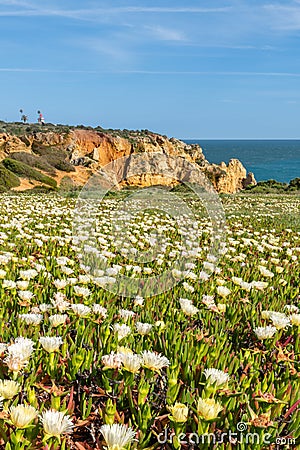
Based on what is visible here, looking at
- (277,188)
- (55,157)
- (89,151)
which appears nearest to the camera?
(277,188)

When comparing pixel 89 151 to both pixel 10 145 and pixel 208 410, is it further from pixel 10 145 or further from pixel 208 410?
pixel 208 410

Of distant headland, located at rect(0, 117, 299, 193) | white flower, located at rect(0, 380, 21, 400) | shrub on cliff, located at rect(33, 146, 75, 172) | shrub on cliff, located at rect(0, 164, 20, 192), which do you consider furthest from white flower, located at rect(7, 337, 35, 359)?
shrub on cliff, located at rect(33, 146, 75, 172)

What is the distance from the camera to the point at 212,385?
5.77 ft

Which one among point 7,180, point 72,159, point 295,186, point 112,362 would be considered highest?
point 72,159

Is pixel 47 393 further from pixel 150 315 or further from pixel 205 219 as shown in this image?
pixel 205 219

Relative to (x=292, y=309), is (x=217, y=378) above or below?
above

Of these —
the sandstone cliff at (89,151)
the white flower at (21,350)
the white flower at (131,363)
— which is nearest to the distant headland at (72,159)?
the sandstone cliff at (89,151)

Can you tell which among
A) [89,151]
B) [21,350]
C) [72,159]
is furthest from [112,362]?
[89,151]

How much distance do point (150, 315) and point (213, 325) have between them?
0.39m

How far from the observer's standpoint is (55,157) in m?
37.4

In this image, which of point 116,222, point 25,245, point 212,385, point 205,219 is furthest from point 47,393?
point 205,219

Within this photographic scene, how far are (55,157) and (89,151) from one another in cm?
869

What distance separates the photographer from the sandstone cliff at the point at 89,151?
35750mm

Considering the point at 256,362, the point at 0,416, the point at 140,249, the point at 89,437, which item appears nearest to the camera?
the point at 0,416
